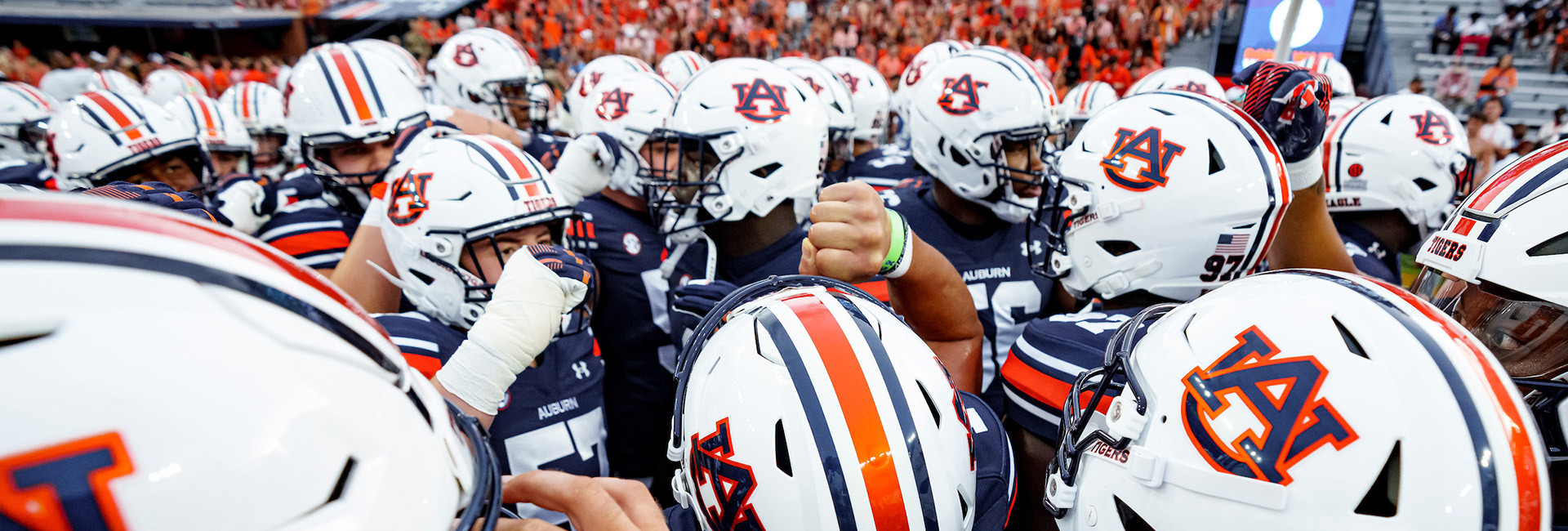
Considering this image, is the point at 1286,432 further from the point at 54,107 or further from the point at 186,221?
the point at 54,107

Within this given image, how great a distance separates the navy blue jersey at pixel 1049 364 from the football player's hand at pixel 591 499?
1.18m

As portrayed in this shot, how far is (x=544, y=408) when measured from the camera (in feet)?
7.98

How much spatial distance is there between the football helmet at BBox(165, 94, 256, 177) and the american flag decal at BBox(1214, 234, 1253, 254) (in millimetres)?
6091

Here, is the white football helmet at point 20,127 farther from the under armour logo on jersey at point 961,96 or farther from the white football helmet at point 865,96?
the white football helmet at point 865,96

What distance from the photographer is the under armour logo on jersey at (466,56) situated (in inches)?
243

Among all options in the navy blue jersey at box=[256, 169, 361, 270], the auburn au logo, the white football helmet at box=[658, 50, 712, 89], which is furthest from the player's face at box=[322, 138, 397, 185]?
the white football helmet at box=[658, 50, 712, 89]

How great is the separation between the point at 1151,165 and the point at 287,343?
7.54ft

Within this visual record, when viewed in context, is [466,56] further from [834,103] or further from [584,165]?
[584,165]

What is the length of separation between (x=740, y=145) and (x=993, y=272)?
4.70ft

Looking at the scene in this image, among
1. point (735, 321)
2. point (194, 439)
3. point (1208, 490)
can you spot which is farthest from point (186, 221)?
point (1208, 490)

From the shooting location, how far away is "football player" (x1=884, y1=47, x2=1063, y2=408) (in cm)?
346

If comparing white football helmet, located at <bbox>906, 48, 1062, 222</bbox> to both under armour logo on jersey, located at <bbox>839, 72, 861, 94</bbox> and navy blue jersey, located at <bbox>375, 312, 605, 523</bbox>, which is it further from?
under armour logo on jersey, located at <bbox>839, 72, 861, 94</bbox>

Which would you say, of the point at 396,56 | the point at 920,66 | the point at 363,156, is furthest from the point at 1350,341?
the point at 920,66

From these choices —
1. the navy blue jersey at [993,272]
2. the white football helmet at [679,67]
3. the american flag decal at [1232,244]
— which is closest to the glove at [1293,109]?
the american flag decal at [1232,244]
